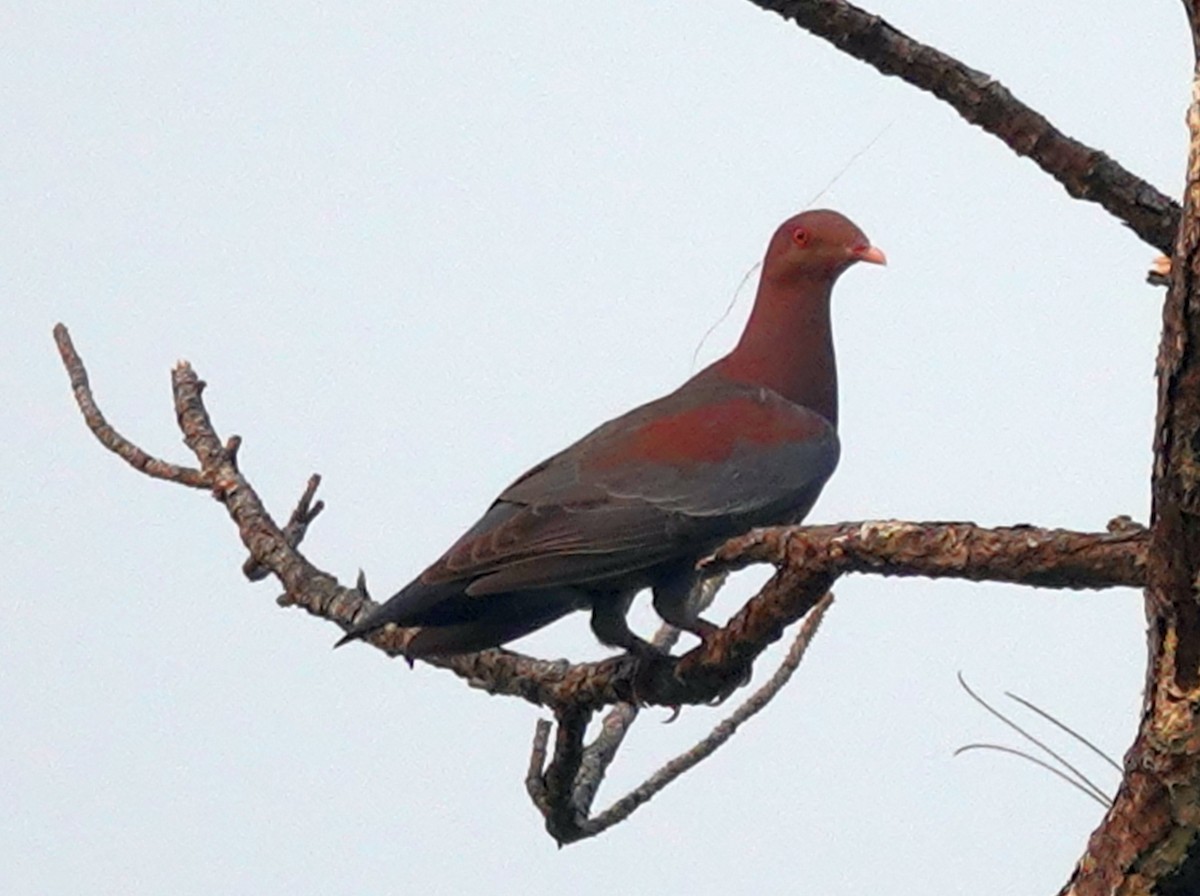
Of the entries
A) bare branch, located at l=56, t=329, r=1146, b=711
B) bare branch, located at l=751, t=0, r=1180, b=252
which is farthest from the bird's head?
bare branch, located at l=751, t=0, r=1180, b=252

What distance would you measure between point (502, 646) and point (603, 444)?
620 millimetres

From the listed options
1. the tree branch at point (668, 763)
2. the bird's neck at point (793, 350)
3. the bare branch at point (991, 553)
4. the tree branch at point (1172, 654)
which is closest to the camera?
the tree branch at point (1172, 654)

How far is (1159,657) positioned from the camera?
183 centimetres

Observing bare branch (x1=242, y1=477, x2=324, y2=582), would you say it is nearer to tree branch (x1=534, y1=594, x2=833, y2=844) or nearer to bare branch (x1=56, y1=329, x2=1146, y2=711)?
bare branch (x1=56, y1=329, x2=1146, y2=711)

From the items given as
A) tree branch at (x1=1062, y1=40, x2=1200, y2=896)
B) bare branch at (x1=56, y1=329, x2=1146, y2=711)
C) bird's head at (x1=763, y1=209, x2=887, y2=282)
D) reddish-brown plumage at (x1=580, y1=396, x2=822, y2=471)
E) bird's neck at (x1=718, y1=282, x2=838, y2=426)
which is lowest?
tree branch at (x1=1062, y1=40, x2=1200, y2=896)

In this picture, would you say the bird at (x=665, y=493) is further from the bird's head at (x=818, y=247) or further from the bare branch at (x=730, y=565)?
the bare branch at (x=730, y=565)

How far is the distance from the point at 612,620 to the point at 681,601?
14 cm

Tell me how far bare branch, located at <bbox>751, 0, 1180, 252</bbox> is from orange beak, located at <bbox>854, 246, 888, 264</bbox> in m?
1.89

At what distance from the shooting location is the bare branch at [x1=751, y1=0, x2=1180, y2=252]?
8.95 feet

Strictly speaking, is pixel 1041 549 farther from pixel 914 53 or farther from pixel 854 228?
pixel 854 228

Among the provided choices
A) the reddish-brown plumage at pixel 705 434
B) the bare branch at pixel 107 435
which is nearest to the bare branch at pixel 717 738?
the reddish-brown plumage at pixel 705 434

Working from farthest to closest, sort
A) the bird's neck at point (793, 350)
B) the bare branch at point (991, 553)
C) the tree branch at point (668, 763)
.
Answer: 1. the bird's neck at point (793, 350)
2. the tree branch at point (668, 763)
3. the bare branch at point (991, 553)

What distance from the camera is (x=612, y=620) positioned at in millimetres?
4000

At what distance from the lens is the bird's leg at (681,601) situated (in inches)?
155
